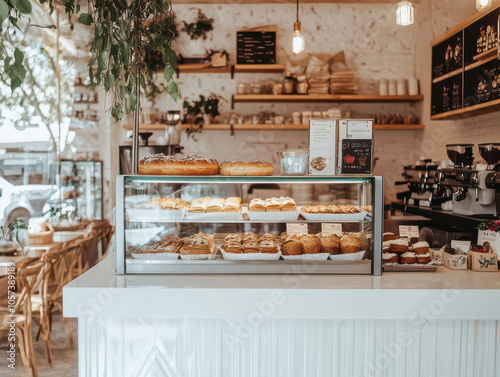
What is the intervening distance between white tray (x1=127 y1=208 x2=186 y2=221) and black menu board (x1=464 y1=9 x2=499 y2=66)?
2770 millimetres

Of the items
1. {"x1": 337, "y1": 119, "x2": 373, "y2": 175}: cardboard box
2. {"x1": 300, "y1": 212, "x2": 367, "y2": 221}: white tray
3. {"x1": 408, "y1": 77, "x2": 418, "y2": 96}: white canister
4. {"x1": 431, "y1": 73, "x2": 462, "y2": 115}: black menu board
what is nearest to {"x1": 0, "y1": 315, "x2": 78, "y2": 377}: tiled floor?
{"x1": 300, "y1": 212, "x2": 367, "y2": 221}: white tray

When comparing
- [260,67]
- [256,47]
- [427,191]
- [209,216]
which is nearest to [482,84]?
[427,191]

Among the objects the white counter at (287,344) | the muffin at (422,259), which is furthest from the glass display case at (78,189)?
the muffin at (422,259)

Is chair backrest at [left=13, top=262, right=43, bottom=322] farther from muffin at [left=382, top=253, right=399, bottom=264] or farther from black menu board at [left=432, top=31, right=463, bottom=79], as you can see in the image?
black menu board at [left=432, top=31, right=463, bottom=79]

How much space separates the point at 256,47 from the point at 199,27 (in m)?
0.79

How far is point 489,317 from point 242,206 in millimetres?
1285

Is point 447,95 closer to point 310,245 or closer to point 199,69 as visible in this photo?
point 199,69

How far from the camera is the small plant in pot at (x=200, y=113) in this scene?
18.1ft

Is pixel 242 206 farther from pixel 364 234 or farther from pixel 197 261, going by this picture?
pixel 364 234

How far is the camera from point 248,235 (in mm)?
2348

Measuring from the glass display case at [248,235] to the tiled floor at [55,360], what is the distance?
1.76 m

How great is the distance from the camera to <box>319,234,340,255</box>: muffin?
7.13 feet

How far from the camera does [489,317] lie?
6.24 feet

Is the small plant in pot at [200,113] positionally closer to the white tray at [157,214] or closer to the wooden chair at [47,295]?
the wooden chair at [47,295]
